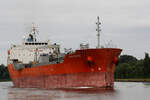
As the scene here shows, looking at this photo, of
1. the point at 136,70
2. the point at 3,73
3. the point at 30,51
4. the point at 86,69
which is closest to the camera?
the point at 86,69

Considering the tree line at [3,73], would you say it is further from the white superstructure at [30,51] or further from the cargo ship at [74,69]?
the cargo ship at [74,69]

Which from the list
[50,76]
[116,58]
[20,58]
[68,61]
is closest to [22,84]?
[20,58]

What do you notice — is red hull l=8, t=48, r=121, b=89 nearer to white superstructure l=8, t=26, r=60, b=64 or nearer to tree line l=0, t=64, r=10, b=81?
white superstructure l=8, t=26, r=60, b=64

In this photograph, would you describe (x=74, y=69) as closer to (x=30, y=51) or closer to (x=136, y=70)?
(x=30, y=51)

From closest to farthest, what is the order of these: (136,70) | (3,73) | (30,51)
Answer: (30,51) < (136,70) < (3,73)

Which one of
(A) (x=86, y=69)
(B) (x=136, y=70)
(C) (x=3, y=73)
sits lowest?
(A) (x=86, y=69)

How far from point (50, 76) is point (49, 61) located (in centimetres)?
381

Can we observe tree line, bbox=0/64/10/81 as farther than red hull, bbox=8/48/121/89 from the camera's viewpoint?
Yes

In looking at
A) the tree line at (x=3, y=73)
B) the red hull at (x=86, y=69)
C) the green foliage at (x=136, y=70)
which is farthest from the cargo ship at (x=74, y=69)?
the tree line at (x=3, y=73)

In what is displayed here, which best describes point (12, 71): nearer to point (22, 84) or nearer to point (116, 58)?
point (22, 84)

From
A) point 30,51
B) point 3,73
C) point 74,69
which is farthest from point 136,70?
point 3,73

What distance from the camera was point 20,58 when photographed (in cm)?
5344

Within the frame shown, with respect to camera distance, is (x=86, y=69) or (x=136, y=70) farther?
(x=136, y=70)

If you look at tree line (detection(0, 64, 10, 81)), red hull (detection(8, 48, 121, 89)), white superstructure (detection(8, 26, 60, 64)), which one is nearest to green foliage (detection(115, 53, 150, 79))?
white superstructure (detection(8, 26, 60, 64))
